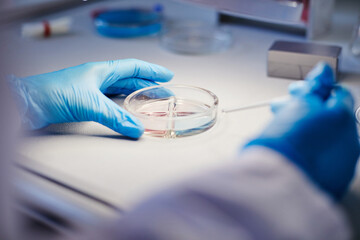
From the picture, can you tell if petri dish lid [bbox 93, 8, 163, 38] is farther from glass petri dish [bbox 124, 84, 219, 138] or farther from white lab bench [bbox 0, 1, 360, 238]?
glass petri dish [bbox 124, 84, 219, 138]

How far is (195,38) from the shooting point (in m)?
1.80

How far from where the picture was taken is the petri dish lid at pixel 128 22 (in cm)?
177

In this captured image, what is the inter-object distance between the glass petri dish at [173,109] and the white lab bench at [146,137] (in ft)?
0.10

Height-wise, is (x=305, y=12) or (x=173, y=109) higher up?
(x=305, y=12)

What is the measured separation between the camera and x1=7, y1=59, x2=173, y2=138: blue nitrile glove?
107 cm

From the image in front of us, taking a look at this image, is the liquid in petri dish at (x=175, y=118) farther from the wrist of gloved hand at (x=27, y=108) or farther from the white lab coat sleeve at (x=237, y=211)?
the white lab coat sleeve at (x=237, y=211)

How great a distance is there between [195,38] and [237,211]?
4.32 feet

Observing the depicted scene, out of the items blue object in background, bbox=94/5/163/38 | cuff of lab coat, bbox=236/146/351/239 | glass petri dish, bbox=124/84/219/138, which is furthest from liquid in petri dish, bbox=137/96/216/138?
blue object in background, bbox=94/5/163/38

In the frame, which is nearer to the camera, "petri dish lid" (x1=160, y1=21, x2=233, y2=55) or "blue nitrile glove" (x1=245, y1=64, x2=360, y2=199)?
"blue nitrile glove" (x1=245, y1=64, x2=360, y2=199)

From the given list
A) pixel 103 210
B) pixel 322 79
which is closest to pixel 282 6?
pixel 322 79


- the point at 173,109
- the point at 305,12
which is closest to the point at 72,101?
the point at 173,109

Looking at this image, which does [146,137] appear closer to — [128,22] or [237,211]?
[237,211]

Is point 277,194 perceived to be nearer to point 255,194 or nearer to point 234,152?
point 255,194

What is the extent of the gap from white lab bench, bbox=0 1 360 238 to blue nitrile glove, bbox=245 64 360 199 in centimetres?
10
